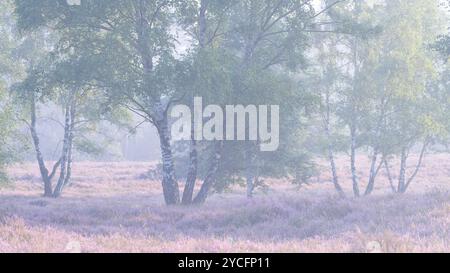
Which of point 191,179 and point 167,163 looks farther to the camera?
point 191,179

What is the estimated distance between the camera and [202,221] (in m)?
15.0

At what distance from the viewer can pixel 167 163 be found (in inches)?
781

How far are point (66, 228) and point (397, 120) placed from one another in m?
20.3

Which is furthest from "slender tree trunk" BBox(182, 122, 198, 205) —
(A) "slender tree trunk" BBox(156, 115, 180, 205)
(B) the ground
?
(B) the ground

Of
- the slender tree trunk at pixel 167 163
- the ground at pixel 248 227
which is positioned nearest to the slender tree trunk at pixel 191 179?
the slender tree trunk at pixel 167 163

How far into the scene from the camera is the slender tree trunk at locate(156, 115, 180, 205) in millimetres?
19781

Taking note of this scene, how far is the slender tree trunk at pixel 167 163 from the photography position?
19781mm

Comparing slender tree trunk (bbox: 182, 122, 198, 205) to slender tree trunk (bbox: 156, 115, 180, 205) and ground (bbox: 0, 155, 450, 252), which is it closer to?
slender tree trunk (bbox: 156, 115, 180, 205)
